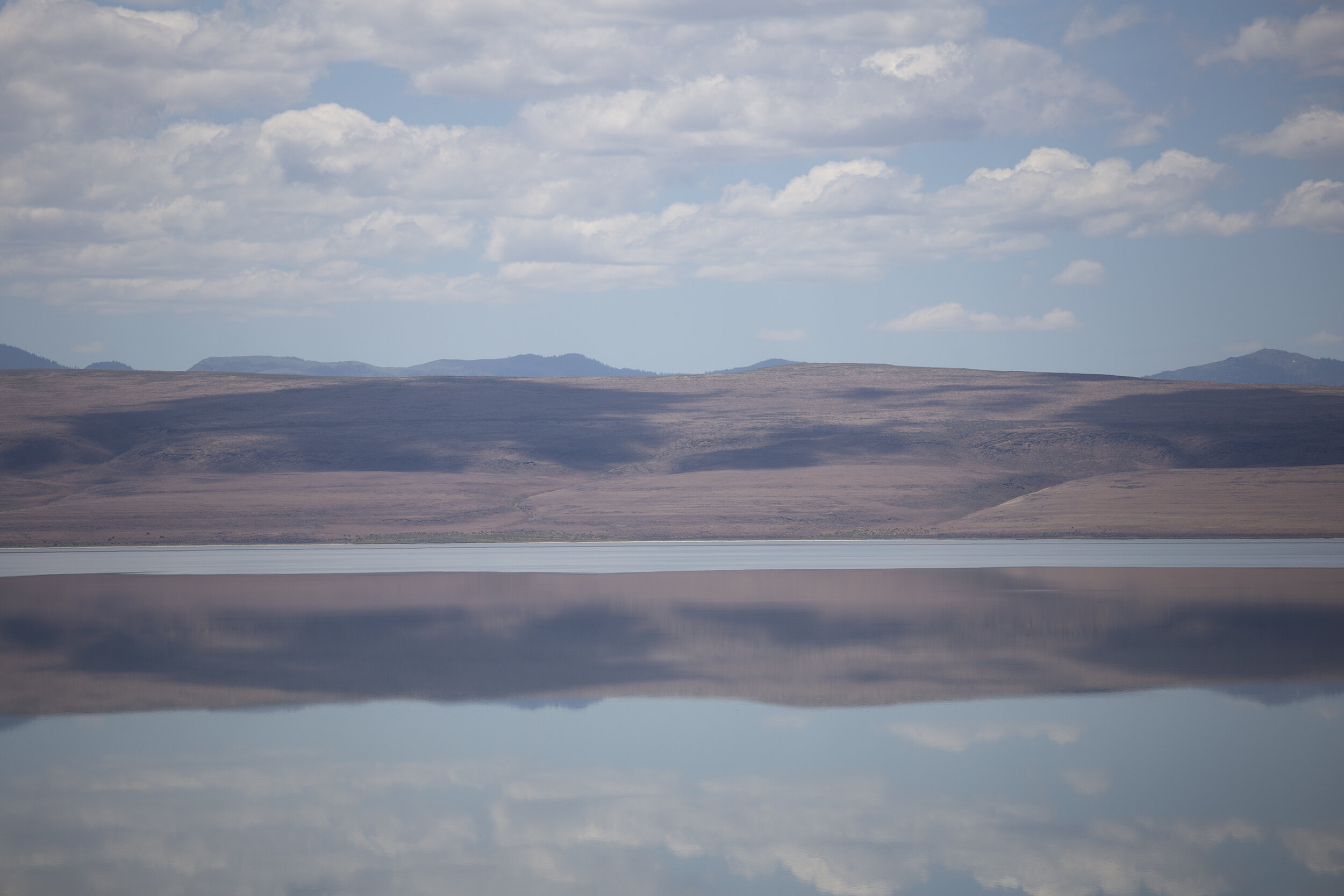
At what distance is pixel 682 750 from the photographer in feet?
47.0

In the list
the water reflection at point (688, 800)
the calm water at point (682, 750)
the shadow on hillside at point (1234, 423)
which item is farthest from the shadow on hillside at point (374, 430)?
the water reflection at point (688, 800)

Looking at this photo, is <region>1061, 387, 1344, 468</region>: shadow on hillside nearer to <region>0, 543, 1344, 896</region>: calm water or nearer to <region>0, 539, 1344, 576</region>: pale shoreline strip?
<region>0, 539, 1344, 576</region>: pale shoreline strip

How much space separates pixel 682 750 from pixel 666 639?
8.77 metres

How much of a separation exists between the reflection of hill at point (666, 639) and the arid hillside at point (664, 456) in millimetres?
32225

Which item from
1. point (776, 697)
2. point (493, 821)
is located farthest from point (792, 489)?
point (493, 821)

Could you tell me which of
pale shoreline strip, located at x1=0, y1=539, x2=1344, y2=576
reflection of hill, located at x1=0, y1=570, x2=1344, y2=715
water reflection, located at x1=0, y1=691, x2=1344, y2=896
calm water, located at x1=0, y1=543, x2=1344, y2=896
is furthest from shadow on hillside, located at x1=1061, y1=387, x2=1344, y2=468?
water reflection, located at x1=0, y1=691, x2=1344, y2=896

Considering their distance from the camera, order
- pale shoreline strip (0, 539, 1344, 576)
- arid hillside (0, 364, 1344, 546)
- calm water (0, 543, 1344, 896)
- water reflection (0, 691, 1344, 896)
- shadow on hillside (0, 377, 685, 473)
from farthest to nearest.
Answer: shadow on hillside (0, 377, 685, 473), arid hillside (0, 364, 1344, 546), pale shoreline strip (0, 539, 1344, 576), calm water (0, 543, 1344, 896), water reflection (0, 691, 1344, 896)

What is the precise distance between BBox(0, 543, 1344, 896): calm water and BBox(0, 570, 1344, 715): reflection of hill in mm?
129

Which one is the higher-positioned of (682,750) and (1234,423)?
(1234,423)

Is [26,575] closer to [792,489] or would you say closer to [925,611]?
[925,611]

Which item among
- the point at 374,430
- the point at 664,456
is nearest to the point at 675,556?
the point at 664,456

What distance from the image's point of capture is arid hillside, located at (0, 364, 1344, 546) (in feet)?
222

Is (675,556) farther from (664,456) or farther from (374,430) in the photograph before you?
(374,430)

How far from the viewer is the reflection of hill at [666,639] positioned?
1819 cm
